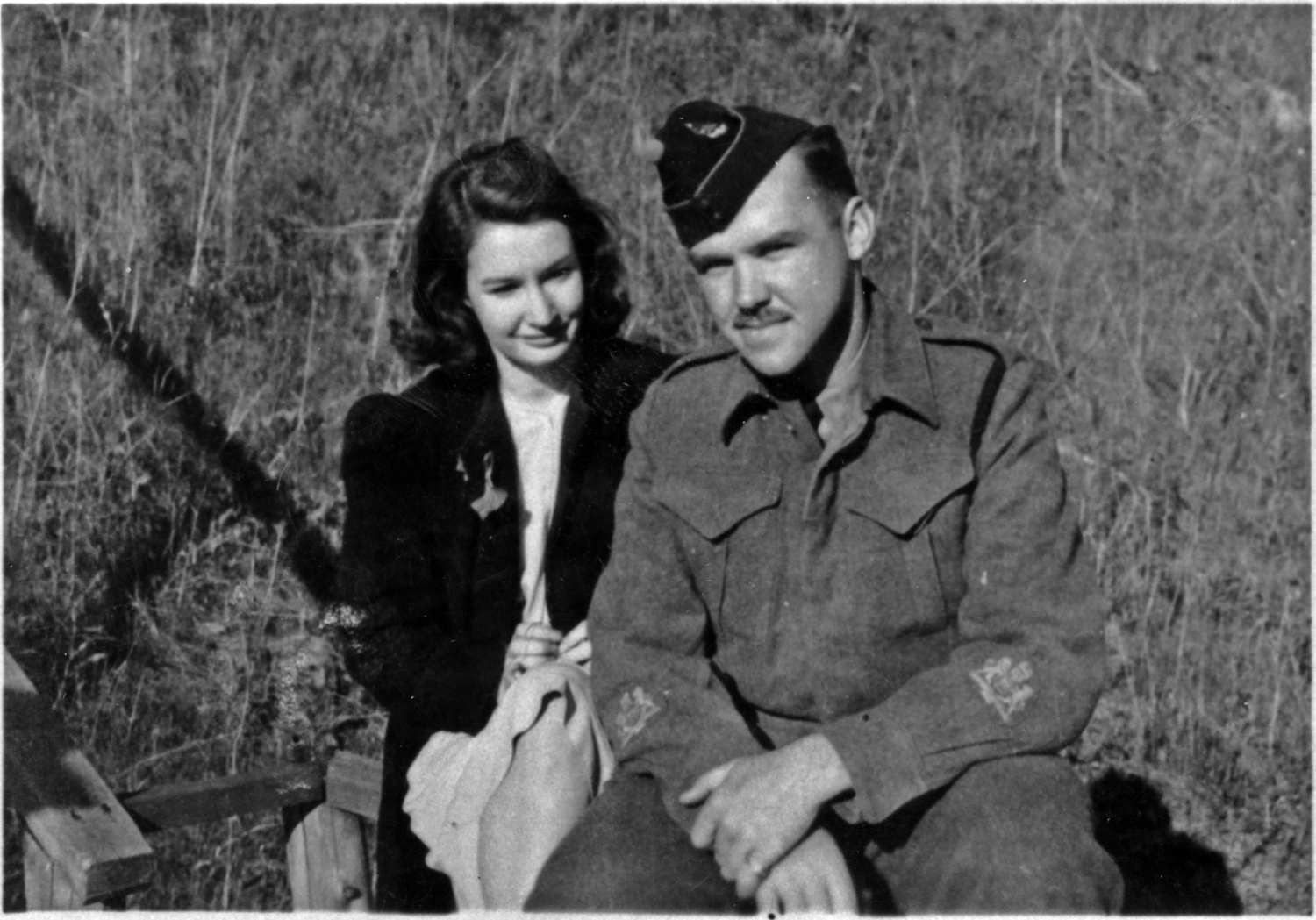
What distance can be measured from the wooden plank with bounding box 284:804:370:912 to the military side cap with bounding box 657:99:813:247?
72.4 inches

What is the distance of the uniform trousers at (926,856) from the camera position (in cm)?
215

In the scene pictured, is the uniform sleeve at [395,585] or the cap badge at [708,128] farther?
the uniform sleeve at [395,585]

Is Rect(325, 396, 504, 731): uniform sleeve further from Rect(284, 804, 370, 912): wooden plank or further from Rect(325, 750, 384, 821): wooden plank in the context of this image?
Rect(284, 804, 370, 912): wooden plank

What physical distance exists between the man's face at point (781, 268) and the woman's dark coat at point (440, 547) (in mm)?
798

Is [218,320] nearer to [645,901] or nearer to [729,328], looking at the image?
[729,328]

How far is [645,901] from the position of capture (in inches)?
91.3

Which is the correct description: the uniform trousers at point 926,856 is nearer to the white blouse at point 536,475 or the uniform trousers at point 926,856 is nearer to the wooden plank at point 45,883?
the white blouse at point 536,475

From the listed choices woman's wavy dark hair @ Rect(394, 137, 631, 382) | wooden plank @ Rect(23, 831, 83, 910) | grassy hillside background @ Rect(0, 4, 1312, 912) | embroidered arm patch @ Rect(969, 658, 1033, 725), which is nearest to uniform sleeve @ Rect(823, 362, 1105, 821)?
embroidered arm patch @ Rect(969, 658, 1033, 725)

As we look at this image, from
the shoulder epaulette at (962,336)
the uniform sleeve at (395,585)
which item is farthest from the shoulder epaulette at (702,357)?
the uniform sleeve at (395,585)

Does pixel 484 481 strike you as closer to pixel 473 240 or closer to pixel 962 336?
pixel 473 240

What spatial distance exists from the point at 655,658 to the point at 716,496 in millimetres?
311

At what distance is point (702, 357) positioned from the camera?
9.23ft

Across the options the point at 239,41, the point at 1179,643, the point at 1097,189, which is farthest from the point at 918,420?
the point at 239,41

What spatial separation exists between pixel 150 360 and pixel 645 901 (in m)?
3.01
